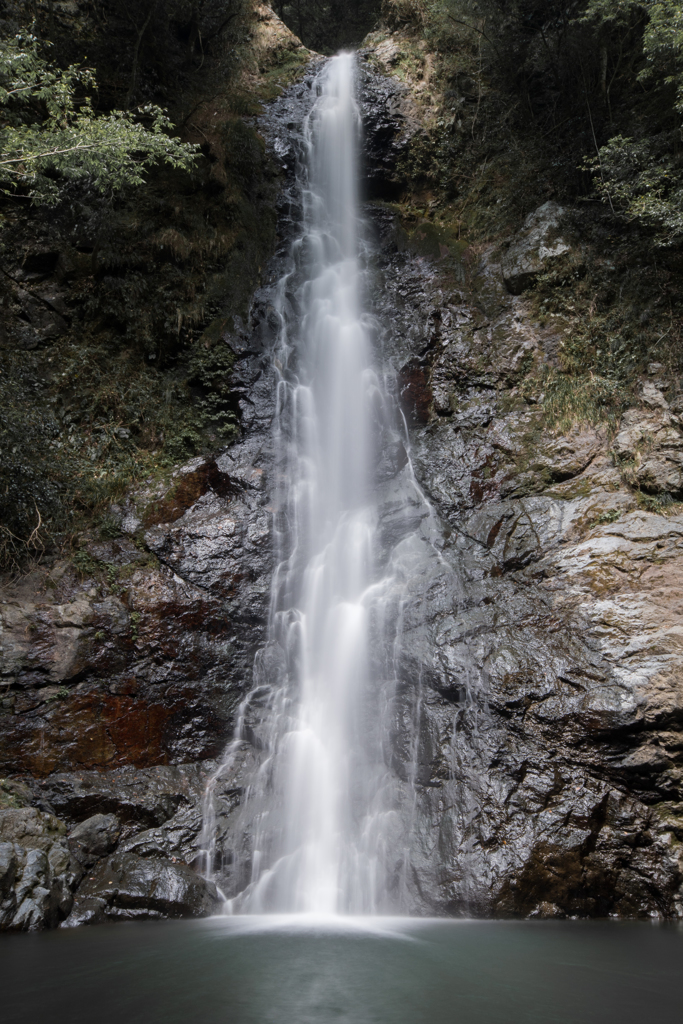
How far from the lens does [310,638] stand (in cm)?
935

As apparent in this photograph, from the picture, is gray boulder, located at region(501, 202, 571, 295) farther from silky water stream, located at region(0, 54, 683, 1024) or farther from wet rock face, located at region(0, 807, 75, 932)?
wet rock face, located at region(0, 807, 75, 932)

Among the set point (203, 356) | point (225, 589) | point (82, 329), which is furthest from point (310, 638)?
point (82, 329)

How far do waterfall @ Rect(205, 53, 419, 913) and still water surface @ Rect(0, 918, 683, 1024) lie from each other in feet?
3.49

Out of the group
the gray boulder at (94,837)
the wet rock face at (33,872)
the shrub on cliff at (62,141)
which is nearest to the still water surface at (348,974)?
the wet rock face at (33,872)

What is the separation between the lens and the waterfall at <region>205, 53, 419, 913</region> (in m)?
7.29

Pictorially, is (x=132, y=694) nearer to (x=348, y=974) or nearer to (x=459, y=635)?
(x=459, y=635)

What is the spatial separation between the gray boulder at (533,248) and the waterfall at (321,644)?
321cm

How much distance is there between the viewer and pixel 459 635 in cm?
836

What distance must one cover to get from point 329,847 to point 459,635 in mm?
3098

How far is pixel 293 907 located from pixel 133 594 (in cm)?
464

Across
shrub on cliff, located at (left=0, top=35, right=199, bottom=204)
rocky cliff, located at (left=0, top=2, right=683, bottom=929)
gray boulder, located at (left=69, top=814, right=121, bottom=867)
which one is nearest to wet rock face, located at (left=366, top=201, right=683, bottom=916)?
rocky cliff, located at (left=0, top=2, right=683, bottom=929)

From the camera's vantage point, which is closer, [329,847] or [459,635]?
[329,847]

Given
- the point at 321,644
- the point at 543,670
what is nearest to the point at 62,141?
the point at 321,644

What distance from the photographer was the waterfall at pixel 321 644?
7.29 m
